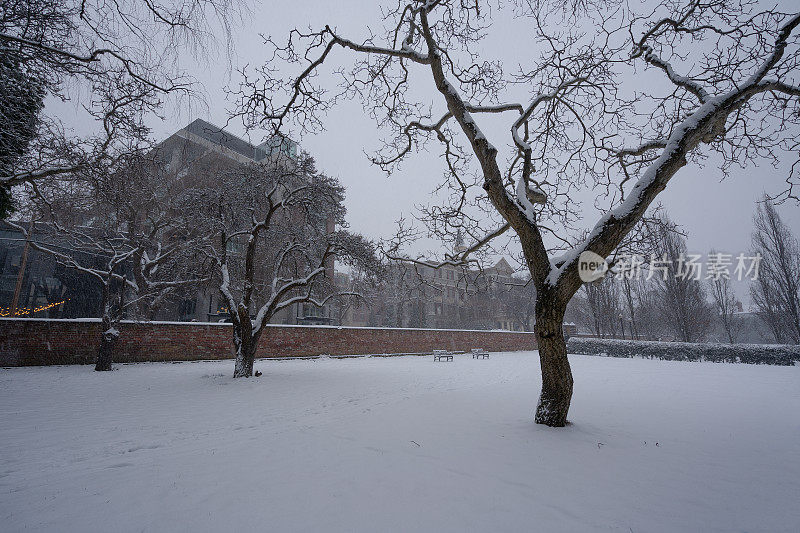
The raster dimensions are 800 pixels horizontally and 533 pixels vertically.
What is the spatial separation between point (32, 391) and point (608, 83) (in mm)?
14823

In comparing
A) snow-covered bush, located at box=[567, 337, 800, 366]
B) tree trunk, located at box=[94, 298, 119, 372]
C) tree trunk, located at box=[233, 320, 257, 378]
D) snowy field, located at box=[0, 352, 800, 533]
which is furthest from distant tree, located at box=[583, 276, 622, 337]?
tree trunk, located at box=[94, 298, 119, 372]

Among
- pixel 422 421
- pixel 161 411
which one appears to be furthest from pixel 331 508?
pixel 161 411

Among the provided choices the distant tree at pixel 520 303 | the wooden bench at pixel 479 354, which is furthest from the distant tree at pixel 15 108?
the distant tree at pixel 520 303

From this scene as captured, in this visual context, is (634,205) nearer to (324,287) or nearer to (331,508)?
(331,508)

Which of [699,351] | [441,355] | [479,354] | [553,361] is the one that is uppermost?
[553,361]

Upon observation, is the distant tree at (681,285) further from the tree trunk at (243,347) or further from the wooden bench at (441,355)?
the tree trunk at (243,347)

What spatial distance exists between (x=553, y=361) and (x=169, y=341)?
620 inches

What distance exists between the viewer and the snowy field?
283 cm

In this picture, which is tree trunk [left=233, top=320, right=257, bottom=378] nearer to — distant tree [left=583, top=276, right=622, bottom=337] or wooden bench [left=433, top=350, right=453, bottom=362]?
wooden bench [left=433, top=350, right=453, bottom=362]

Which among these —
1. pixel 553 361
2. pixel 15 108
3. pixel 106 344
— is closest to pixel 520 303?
pixel 553 361

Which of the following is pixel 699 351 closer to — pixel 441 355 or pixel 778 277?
pixel 778 277

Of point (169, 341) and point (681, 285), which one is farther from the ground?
point (681, 285)

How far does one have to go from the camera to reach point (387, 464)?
3941mm

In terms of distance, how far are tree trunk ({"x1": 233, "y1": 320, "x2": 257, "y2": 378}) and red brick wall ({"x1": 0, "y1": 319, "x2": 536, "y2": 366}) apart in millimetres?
6303
